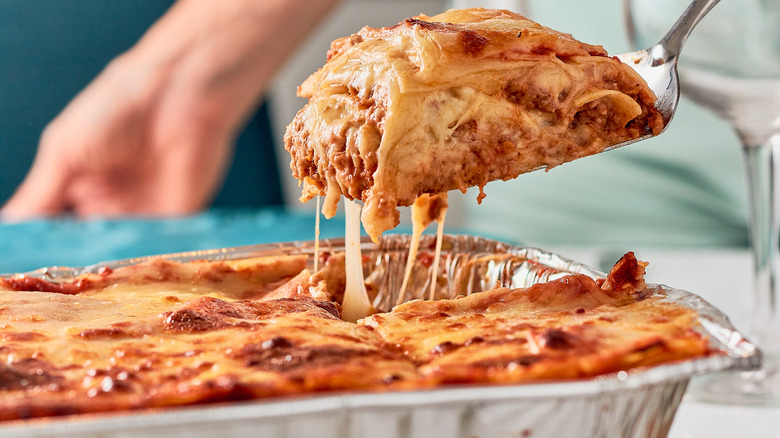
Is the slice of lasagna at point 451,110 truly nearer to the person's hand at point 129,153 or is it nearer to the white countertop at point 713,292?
the white countertop at point 713,292

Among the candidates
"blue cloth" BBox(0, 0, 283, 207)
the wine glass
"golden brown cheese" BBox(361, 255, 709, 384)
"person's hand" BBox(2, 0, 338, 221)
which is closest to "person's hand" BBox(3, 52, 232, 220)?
"person's hand" BBox(2, 0, 338, 221)

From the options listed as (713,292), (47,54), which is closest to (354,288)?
(713,292)

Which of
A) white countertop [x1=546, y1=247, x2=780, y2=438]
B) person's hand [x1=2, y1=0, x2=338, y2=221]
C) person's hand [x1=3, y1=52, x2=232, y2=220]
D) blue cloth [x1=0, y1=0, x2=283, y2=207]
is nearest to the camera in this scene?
white countertop [x1=546, y1=247, x2=780, y2=438]

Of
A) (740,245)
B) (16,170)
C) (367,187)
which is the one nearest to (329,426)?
(367,187)

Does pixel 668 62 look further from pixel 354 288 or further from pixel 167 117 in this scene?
pixel 167 117

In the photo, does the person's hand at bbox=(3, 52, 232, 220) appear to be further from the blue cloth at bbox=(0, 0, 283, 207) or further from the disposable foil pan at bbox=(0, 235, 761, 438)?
the disposable foil pan at bbox=(0, 235, 761, 438)

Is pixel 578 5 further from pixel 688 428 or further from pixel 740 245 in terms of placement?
pixel 688 428

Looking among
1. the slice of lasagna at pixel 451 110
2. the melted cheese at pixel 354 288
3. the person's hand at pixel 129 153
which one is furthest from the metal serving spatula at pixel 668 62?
the person's hand at pixel 129 153
